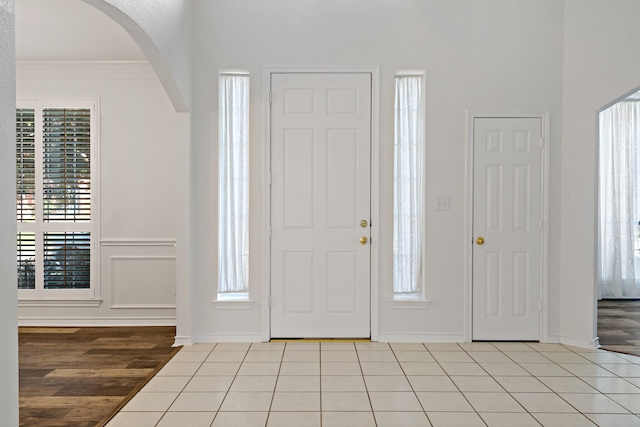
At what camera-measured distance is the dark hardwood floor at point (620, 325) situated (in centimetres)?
409

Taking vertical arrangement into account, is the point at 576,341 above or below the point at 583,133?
below

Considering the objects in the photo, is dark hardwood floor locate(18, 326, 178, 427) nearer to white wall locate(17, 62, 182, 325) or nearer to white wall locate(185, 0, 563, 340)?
white wall locate(17, 62, 182, 325)

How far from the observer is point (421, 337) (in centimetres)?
418

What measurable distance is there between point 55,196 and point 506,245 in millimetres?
4460

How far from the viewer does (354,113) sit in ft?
13.7

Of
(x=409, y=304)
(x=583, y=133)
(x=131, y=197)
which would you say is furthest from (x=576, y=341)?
(x=131, y=197)

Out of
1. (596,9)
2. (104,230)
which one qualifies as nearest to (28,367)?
(104,230)

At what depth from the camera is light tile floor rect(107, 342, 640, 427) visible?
2.71 metres

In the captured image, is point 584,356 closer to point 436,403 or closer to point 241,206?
point 436,403

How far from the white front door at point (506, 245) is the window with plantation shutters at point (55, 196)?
3833 mm

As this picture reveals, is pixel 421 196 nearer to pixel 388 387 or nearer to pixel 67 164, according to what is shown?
pixel 388 387

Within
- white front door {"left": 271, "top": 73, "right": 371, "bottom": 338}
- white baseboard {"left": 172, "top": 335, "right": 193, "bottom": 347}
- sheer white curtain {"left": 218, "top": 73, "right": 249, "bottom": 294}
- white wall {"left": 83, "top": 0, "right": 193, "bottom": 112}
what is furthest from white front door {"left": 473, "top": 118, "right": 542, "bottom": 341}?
white wall {"left": 83, "top": 0, "right": 193, "bottom": 112}

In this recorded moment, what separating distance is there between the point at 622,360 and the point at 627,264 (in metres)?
2.93

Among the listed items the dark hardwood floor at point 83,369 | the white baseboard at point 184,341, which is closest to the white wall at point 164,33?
the white baseboard at point 184,341
